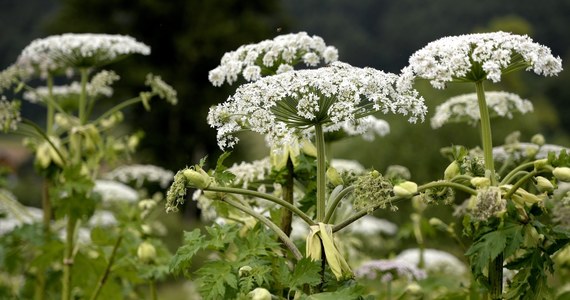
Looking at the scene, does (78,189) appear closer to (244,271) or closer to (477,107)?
(244,271)

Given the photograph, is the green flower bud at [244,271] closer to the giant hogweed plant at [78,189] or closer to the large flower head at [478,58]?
the large flower head at [478,58]

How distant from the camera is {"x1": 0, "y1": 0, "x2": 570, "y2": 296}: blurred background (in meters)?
18.4

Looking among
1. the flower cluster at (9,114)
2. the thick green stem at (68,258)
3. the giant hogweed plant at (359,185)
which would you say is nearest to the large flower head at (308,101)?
the giant hogweed plant at (359,185)

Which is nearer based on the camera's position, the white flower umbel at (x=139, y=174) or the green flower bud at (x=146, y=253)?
the green flower bud at (x=146, y=253)

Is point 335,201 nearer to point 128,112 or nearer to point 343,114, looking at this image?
point 343,114

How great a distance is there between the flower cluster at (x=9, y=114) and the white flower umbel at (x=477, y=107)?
2.26 metres

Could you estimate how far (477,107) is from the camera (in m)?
3.95

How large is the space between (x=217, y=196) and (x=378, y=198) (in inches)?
22.0

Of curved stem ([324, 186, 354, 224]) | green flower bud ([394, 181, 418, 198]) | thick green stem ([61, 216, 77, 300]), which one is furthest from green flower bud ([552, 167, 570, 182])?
thick green stem ([61, 216, 77, 300])

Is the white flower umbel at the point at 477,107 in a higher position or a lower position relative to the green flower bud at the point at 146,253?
higher

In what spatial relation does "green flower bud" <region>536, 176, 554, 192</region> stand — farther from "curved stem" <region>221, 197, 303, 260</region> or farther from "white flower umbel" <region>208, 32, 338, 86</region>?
"white flower umbel" <region>208, 32, 338, 86</region>

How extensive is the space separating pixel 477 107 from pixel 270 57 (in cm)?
138

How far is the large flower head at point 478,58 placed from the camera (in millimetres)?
2426

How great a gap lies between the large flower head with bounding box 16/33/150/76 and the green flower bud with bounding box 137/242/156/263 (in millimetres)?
1200
